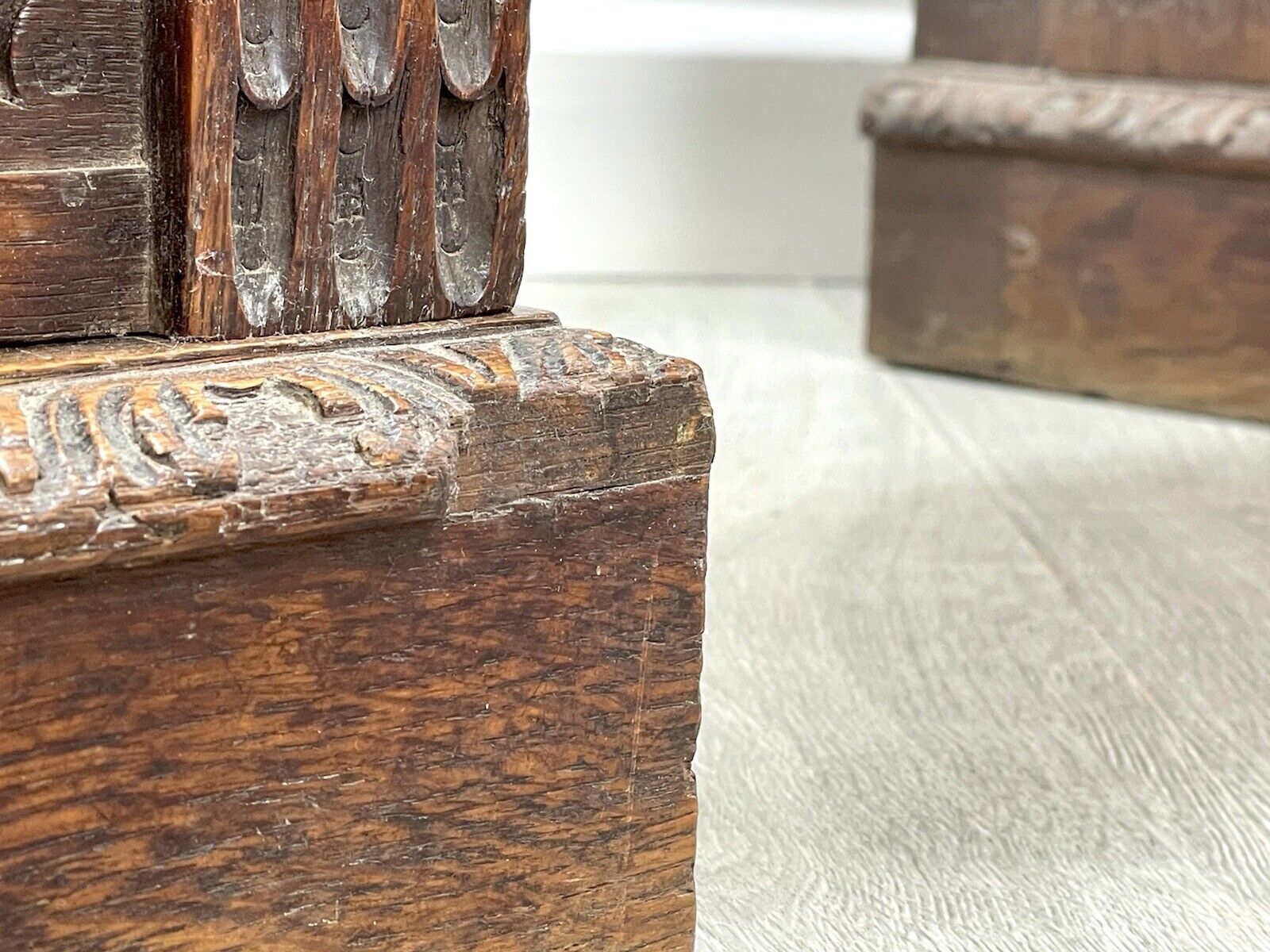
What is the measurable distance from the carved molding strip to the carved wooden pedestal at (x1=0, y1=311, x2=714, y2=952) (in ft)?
2.98

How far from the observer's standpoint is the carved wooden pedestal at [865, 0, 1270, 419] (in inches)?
52.1

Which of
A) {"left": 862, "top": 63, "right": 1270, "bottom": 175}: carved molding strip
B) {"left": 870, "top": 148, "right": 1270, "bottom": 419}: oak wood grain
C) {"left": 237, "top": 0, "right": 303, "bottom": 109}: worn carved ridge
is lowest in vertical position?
{"left": 870, "top": 148, "right": 1270, "bottom": 419}: oak wood grain

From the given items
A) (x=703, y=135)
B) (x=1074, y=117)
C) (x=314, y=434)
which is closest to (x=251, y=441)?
(x=314, y=434)

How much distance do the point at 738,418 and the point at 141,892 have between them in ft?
3.22

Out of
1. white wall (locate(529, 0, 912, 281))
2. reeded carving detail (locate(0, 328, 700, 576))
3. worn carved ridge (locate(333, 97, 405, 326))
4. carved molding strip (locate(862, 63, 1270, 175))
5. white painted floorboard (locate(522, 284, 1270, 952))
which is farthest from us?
white wall (locate(529, 0, 912, 281))

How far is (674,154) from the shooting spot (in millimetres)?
1880

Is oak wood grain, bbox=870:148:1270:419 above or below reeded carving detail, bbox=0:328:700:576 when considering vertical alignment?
below

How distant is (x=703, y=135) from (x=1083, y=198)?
0.58m

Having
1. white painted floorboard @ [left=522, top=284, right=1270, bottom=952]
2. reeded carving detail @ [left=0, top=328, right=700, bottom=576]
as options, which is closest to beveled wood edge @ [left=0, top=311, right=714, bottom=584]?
reeded carving detail @ [left=0, top=328, right=700, bottom=576]

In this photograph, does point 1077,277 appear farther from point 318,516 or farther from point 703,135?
point 318,516

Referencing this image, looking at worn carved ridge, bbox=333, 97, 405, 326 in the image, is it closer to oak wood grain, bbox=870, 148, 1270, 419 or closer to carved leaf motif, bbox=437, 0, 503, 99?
carved leaf motif, bbox=437, 0, 503, 99

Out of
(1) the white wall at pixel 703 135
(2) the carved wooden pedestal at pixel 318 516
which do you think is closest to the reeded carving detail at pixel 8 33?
(2) the carved wooden pedestal at pixel 318 516

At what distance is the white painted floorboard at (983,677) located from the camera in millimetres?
648

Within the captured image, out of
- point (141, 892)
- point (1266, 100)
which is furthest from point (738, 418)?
point (141, 892)
